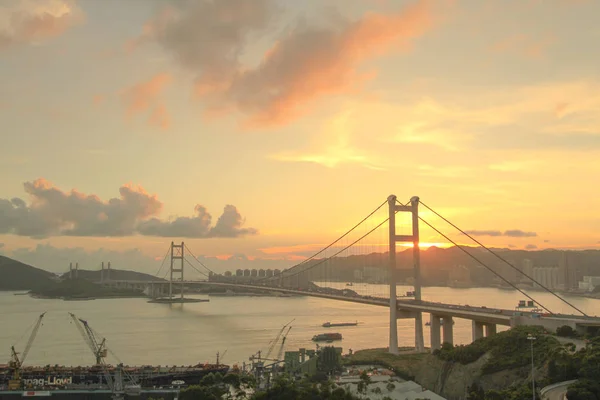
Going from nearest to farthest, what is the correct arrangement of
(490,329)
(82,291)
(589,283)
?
(490,329) < (82,291) < (589,283)

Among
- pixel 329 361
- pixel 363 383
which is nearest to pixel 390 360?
pixel 329 361

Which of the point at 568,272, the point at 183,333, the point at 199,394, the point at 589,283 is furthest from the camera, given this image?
the point at 568,272

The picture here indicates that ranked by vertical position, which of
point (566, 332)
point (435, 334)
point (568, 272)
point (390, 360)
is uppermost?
point (568, 272)

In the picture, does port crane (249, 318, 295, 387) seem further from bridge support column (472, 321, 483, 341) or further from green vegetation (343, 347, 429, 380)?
bridge support column (472, 321, 483, 341)

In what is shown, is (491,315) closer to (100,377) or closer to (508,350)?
(508,350)

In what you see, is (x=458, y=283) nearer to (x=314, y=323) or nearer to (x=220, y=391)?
(x=314, y=323)
